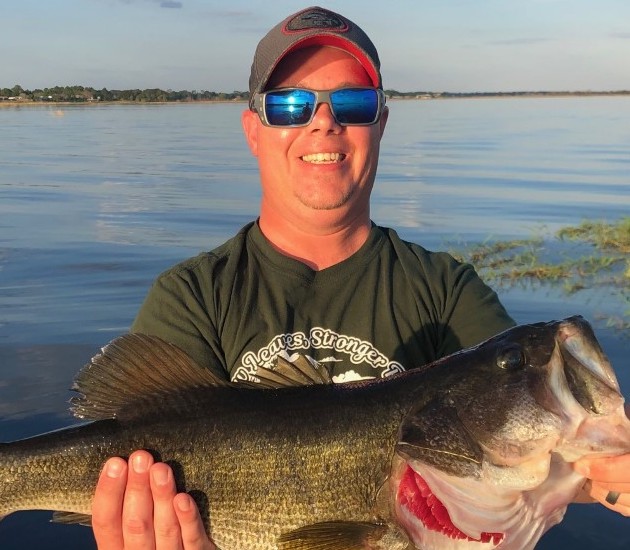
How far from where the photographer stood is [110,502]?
2812 millimetres

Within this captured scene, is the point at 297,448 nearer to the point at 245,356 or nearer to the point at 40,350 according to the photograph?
the point at 245,356

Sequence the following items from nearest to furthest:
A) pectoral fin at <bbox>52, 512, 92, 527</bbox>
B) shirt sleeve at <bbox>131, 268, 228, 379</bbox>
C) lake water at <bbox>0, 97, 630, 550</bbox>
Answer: pectoral fin at <bbox>52, 512, 92, 527</bbox>
shirt sleeve at <bbox>131, 268, 228, 379</bbox>
lake water at <bbox>0, 97, 630, 550</bbox>

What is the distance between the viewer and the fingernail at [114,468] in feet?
9.09

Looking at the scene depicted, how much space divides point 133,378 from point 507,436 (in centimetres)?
139

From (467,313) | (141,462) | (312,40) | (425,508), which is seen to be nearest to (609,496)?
(425,508)

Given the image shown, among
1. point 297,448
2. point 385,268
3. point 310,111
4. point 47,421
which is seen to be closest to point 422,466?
point 297,448

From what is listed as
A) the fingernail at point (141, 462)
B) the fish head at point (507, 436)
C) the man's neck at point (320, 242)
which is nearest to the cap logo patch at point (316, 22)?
the man's neck at point (320, 242)

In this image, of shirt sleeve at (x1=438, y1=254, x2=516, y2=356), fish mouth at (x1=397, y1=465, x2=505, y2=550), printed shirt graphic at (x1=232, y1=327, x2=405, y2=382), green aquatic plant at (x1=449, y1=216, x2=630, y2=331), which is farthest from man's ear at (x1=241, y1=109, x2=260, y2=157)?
green aquatic plant at (x1=449, y1=216, x2=630, y2=331)

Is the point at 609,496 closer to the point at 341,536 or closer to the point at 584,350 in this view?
the point at 584,350

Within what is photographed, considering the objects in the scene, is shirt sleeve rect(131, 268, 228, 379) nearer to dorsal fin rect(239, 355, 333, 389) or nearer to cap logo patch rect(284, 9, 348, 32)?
dorsal fin rect(239, 355, 333, 389)

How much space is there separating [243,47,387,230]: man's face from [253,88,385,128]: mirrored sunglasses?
0.03 m

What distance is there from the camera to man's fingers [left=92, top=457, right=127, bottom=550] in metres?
2.78

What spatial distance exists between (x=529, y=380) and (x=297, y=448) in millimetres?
819

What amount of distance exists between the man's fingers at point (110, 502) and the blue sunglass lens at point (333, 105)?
1.84 m
